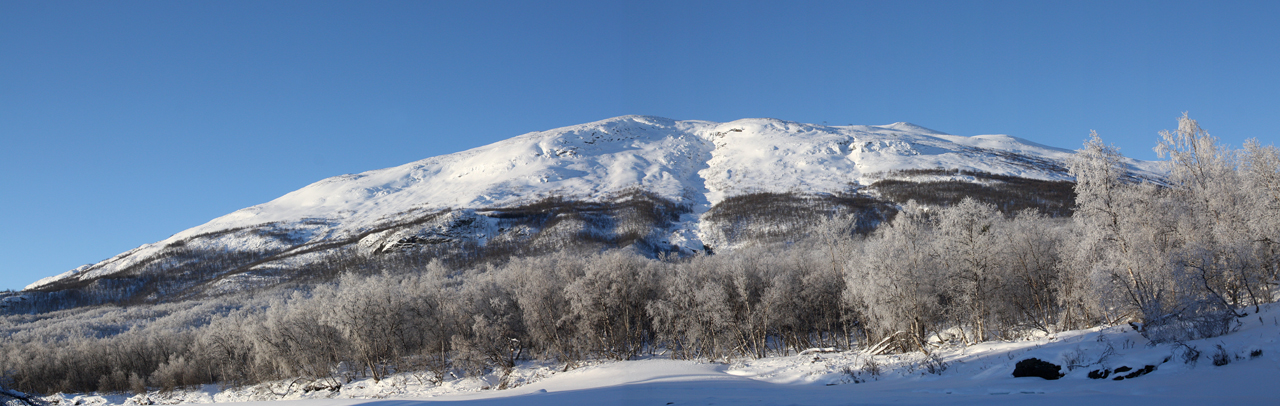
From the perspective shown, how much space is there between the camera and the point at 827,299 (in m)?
47.5

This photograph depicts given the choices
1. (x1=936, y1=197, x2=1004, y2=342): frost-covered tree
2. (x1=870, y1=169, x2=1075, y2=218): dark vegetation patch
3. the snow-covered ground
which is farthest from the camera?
(x1=870, y1=169, x2=1075, y2=218): dark vegetation patch

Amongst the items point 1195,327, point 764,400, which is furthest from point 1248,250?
point 764,400

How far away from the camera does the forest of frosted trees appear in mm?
26781

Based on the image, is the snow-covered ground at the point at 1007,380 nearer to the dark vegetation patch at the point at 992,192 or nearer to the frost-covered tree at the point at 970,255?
the frost-covered tree at the point at 970,255

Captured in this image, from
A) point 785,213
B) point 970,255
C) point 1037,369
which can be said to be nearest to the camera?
point 1037,369

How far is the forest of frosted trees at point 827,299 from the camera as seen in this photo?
26781mm

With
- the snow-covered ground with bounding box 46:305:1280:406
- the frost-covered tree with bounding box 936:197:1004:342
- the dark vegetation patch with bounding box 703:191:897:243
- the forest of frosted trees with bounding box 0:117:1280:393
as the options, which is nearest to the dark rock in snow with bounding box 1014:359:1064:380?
the snow-covered ground with bounding box 46:305:1280:406

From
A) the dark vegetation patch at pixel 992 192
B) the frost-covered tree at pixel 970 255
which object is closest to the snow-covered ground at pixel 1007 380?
the frost-covered tree at pixel 970 255

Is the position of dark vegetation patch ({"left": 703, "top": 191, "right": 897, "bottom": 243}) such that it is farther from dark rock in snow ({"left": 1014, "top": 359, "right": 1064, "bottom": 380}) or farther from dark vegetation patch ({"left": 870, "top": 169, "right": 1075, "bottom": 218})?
dark rock in snow ({"left": 1014, "top": 359, "right": 1064, "bottom": 380})

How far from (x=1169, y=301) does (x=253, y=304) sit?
107817 mm

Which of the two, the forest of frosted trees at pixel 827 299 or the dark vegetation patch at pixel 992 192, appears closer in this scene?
the forest of frosted trees at pixel 827 299

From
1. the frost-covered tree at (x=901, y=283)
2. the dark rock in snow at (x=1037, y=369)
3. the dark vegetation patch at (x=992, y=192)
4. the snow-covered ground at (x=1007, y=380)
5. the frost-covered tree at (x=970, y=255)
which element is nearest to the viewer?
the snow-covered ground at (x=1007, y=380)

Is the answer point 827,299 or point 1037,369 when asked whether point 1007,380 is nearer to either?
point 1037,369

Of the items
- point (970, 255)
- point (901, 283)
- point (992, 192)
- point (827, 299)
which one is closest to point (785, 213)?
point (992, 192)
